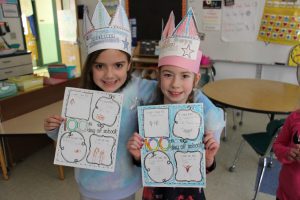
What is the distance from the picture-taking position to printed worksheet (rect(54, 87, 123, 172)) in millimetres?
1033

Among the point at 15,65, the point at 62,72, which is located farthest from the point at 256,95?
the point at 15,65

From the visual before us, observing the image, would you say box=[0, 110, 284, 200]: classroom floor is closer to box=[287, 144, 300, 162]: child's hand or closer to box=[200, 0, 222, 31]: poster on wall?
box=[287, 144, 300, 162]: child's hand

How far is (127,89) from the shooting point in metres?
1.10

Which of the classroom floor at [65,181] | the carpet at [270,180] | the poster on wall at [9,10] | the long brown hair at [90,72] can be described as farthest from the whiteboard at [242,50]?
the poster on wall at [9,10]

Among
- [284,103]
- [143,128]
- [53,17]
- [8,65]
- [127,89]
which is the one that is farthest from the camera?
[53,17]

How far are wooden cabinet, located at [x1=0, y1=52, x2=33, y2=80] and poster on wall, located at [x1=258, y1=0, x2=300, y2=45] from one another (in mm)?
3818

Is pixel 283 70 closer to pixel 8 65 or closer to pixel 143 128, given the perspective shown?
pixel 143 128

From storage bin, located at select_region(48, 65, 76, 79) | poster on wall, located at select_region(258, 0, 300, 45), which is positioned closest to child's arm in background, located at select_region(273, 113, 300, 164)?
storage bin, located at select_region(48, 65, 76, 79)

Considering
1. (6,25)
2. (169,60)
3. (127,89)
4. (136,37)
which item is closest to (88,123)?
(127,89)

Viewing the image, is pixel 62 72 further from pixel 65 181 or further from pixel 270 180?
pixel 270 180

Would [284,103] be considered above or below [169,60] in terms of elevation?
below

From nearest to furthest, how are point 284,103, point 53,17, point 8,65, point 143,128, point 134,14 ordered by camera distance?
1. point 143,128
2. point 284,103
3. point 8,65
4. point 134,14
5. point 53,17

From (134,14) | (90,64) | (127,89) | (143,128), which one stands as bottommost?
(143,128)

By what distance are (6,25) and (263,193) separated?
18.0 ft
